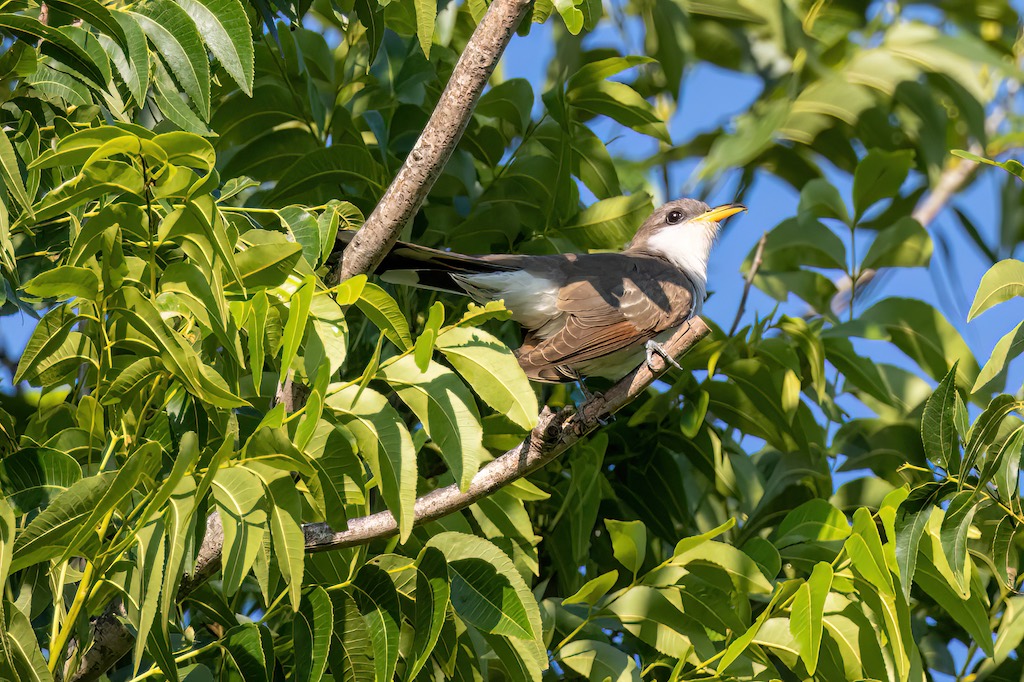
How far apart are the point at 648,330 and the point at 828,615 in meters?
1.85

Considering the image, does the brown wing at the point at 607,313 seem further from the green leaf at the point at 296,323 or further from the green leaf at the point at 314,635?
the green leaf at the point at 296,323

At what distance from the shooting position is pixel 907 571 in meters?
2.57

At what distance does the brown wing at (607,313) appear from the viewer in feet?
13.3

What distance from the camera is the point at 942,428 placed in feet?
9.00

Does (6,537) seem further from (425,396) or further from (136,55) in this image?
(136,55)

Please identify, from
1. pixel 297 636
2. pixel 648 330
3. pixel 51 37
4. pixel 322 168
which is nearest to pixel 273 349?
pixel 297 636

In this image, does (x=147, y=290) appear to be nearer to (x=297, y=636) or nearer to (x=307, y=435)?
(x=307, y=435)

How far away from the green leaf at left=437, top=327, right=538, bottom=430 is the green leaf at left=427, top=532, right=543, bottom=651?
44 cm

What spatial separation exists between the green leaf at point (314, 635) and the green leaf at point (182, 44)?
122 centimetres

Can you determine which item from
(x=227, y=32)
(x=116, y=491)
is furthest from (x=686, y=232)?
(x=116, y=491)

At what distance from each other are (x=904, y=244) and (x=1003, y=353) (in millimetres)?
1954

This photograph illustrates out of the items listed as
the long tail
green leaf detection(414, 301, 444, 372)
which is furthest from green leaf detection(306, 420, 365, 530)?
the long tail

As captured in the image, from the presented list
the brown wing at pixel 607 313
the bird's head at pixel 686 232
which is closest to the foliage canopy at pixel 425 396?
the brown wing at pixel 607 313

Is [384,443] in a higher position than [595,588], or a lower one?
higher
